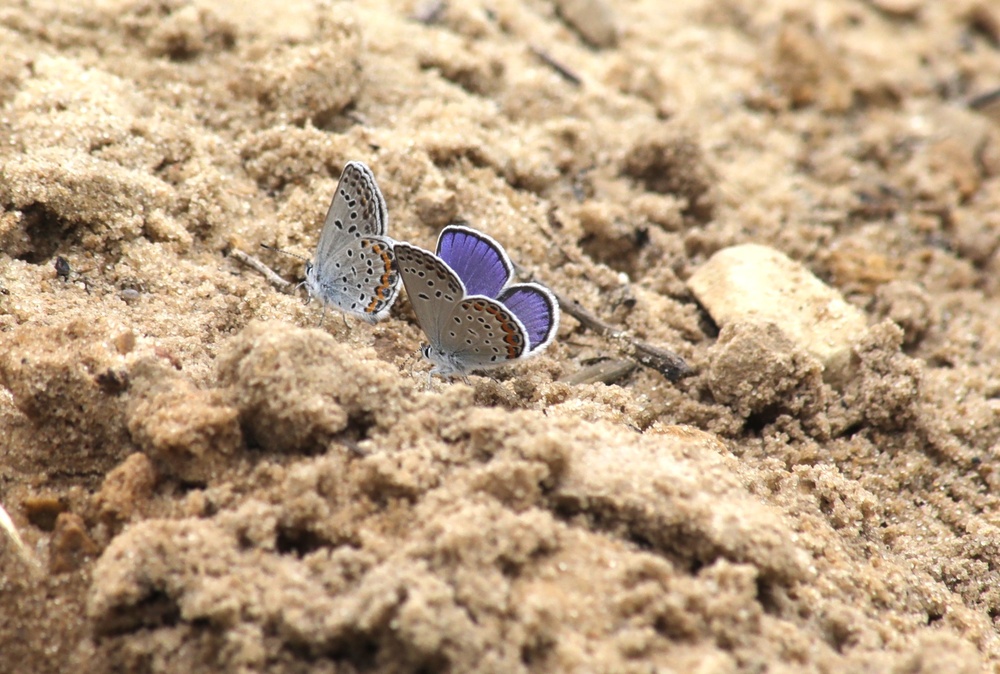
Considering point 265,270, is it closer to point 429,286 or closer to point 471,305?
point 429,286

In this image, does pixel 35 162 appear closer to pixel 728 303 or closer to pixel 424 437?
pixel 424 437

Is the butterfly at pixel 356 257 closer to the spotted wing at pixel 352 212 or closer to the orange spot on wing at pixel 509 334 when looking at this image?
the spotted wing at pixel 352 212

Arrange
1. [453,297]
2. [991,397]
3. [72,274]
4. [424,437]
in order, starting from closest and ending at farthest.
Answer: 1. [424,437]
2. [453,297]
3. [72,274]
4. [991,397]

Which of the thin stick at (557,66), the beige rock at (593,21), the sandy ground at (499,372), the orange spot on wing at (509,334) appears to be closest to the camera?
the sandy ground at (499,372)

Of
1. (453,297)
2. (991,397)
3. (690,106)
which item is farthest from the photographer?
(690,106)

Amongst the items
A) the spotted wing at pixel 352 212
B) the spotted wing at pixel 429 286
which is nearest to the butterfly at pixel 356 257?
the spotted wing at pixel 352 212

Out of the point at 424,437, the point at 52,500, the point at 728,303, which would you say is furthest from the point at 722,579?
the point at 52,500

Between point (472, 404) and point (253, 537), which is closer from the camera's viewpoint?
point (253, 537)
